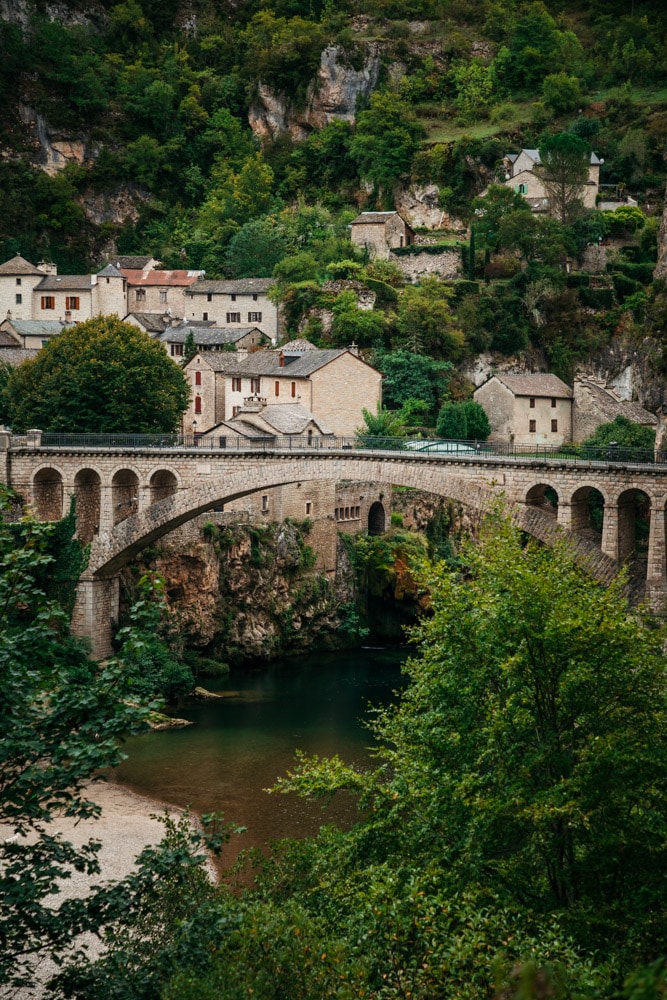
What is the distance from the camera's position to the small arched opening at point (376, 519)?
60.0 metres

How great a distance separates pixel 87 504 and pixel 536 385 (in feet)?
96.4

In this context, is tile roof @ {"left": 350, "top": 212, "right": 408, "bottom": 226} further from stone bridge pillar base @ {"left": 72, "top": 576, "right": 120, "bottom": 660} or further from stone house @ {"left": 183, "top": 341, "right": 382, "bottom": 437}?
stone bridge pillar base @ {"left": 72, "top": 576, "right": 120, "bottom": 660}

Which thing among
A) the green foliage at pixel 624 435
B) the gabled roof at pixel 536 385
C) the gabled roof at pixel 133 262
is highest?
the gabled roof at pixel 133 262

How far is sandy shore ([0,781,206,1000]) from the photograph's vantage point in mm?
28500

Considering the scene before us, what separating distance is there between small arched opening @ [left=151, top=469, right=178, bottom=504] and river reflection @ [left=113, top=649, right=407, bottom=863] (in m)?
7.50

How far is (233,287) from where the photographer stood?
78.8m

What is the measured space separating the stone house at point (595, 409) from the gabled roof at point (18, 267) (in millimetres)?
36741

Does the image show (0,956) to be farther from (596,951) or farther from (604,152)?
(604,152)

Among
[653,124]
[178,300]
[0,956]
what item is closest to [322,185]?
[178,300]

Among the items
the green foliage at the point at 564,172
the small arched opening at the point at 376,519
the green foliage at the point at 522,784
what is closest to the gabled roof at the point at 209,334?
the small arched opening at the point at 376,519

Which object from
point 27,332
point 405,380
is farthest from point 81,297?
point 405,380

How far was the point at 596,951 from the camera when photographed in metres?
15.7

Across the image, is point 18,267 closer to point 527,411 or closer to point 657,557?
point 527,411

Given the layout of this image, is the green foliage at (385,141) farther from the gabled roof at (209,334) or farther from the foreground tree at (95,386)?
the foreground tree at (95,386)
